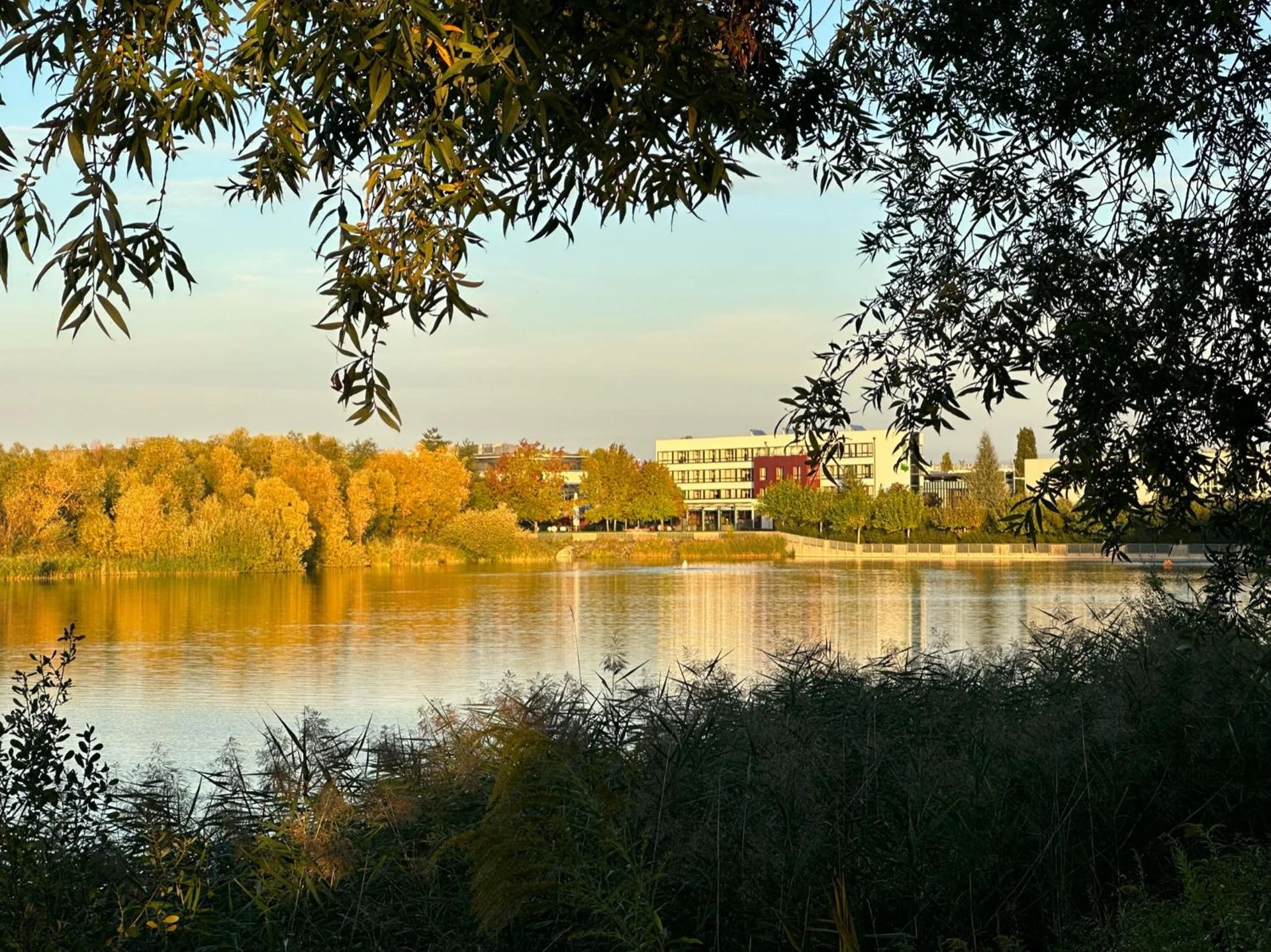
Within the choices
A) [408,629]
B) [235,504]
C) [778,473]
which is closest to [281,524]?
[235,504]

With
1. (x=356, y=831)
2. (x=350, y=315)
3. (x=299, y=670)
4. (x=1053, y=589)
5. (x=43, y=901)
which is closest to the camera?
(x=350, y=315)

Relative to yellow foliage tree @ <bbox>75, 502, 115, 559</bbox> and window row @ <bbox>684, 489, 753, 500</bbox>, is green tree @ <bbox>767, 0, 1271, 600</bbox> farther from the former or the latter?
window row @ <bbox>684, 489, 753, 500</bbox>

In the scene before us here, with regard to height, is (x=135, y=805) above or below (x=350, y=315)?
below

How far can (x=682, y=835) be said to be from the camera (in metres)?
4.77

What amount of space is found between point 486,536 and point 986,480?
35.1 metres

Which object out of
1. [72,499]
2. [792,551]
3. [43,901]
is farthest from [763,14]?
[792,551]

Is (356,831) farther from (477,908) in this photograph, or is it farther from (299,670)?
(299,670)

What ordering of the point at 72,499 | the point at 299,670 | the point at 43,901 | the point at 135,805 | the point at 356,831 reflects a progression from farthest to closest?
→ the point at 72,499, the point at 299,670, the point at 135,805, the point at 356,831, the point at 43,901

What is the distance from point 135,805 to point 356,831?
1243 millimetres

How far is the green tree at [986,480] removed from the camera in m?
76.8

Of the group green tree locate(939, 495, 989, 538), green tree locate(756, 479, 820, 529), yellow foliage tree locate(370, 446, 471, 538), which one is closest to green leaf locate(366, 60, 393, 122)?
yellow foliage tree locate(370, 446, 471, 538)

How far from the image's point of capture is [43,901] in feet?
14.7

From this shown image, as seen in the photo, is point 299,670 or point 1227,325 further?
point 299,670

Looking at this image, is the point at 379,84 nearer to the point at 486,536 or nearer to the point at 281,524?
the point at 281,524
